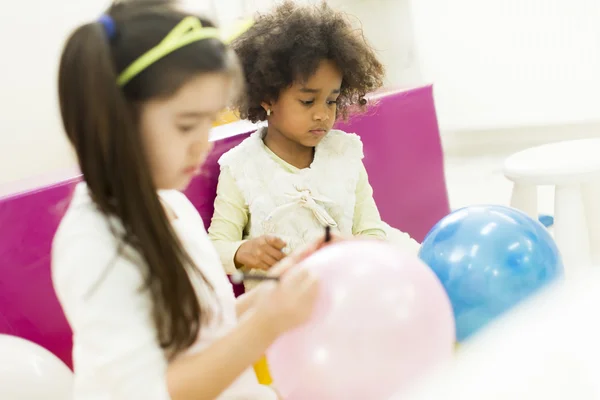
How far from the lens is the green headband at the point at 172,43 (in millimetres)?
650

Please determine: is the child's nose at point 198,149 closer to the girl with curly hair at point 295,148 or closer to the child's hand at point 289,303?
the child's hand at point 289,303

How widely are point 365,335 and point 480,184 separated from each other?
217 cm

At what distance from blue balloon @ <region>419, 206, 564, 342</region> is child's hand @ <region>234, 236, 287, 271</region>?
30 cm

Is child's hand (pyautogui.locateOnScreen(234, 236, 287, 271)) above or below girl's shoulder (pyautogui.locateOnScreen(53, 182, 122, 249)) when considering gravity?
below

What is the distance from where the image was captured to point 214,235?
49.2 inches

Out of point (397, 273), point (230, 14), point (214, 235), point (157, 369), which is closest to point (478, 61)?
point (230, 14)

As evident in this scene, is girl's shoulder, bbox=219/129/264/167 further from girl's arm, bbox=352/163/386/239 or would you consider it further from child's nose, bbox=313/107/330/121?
girl's arm, bbox=352/163/386/239

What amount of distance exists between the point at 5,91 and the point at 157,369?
1685 millimetres

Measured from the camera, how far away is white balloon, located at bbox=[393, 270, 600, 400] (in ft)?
1.44

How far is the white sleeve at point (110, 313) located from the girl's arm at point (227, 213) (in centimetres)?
57

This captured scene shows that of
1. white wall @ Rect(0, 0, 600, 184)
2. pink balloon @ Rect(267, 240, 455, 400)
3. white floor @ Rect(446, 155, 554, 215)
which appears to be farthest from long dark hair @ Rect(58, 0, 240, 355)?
white floor @ Rect(446, 155, 554, 215)

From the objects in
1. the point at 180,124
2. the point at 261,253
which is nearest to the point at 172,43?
the point at 180,124

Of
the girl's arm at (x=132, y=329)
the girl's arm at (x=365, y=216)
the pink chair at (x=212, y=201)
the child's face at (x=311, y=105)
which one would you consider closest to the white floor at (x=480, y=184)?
the pink chair at (x=212, y=201)

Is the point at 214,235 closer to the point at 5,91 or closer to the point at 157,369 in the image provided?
the point at 157,369
